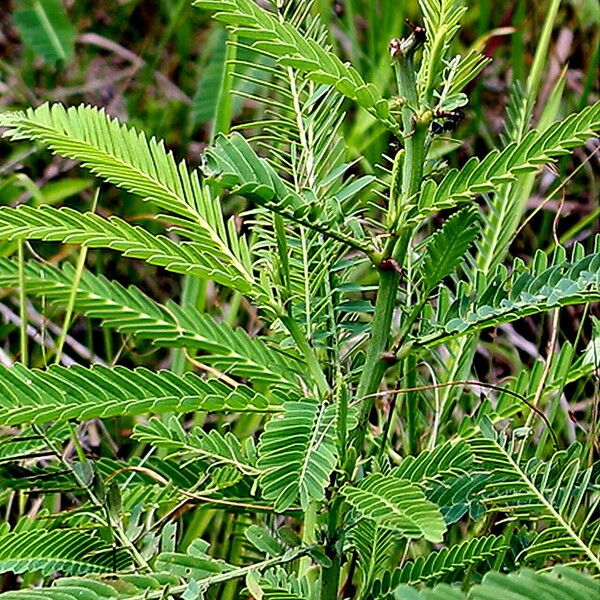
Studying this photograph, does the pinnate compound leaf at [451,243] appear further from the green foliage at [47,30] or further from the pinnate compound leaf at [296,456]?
the green foliage at [47,30]

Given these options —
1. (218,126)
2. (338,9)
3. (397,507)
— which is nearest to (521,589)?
(397,507)

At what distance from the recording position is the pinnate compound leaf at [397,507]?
0.54m

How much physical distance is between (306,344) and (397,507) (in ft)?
0.49

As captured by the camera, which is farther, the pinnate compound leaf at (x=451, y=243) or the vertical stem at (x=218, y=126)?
the vertical stem at (x=218, y=126)

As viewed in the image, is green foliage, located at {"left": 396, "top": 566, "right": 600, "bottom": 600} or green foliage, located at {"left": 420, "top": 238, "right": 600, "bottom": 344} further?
green foliage, located at {"left": 420, "top": 238, "right": 600, "bottom": 344}

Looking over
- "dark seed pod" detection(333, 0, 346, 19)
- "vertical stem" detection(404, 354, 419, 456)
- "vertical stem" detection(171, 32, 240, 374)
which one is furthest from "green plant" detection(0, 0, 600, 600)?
"dark seed pod" detection(333, 0, 346, 19)

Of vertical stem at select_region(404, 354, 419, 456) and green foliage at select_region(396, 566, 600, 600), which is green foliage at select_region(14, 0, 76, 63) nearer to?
vertical stem at select_region(404, 354, 419, 456)

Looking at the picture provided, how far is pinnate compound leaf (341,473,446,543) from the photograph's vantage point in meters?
0.54

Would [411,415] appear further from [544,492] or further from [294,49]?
[294,49]

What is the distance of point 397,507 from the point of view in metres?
0.58

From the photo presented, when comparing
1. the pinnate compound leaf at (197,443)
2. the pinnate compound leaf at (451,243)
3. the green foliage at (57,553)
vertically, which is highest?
the pinnate compound leaf at (451,243)

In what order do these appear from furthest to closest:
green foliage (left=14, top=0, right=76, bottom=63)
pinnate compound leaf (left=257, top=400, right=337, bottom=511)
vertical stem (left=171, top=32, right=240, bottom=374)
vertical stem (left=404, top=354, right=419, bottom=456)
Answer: green foliage (left=14, top=0, right=76, bottom=63) < vertical stem (left=171, top=32, right=240, bottom=374) < vertical stem (left=404, top=354, right=419, bottom=456) < pinnate compound leaf (left=257, top=400, right=337, bottom=511)

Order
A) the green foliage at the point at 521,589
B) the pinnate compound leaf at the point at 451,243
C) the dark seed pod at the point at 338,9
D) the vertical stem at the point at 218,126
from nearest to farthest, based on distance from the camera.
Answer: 1. the green foliage at the point at 521,589
2. the pinnate compound leaf at the point at 451,243
3. the vertical stem at the point at 218,126
4. the dark seed pod at the point at 338,9

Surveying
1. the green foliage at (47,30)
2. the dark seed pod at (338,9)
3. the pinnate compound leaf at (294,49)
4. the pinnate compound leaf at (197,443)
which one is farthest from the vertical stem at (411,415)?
the green foliage at (47,30)
